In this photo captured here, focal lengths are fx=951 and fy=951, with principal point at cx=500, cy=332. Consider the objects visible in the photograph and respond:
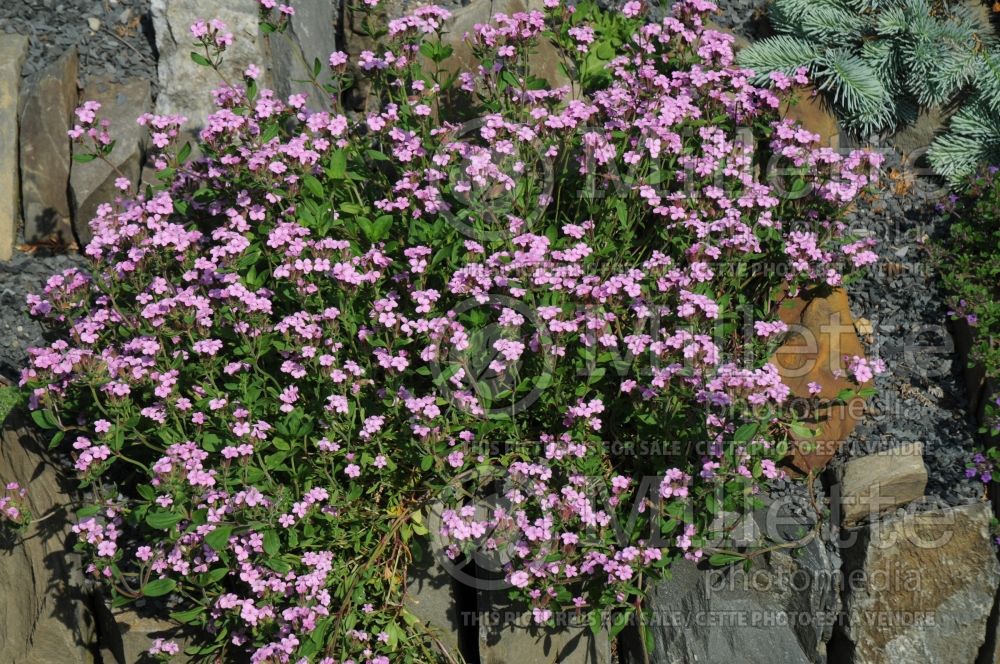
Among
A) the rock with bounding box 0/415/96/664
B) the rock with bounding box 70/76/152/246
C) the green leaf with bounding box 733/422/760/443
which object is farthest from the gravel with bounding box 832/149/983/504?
the rock with bounding box 70/76/152/246

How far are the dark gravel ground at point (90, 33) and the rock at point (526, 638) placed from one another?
14.9 feet

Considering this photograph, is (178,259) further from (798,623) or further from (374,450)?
(798,623)

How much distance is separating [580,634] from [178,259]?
3.00m

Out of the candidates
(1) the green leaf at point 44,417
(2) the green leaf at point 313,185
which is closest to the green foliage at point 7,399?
(1) the green leaf at point 44,417

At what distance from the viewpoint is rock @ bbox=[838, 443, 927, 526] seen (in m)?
5.32

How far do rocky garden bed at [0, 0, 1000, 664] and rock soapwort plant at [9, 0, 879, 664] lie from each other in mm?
32

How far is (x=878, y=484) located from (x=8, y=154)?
240 inches

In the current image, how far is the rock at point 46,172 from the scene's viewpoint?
6660mm

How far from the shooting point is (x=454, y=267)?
5242mm

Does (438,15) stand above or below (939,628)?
above

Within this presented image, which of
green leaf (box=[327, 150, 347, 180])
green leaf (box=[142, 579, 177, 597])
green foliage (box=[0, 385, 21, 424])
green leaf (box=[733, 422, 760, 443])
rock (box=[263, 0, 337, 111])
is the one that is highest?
rock (box=[263, 0, 337, 111])

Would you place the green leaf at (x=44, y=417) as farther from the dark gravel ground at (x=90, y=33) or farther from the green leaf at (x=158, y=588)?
the dark gravel ground at (x=90, y=33)

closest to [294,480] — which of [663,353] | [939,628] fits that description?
[663,353]

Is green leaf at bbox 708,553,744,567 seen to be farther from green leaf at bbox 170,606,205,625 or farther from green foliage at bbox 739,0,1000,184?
green foliage at bbox 739,0,1000,184
